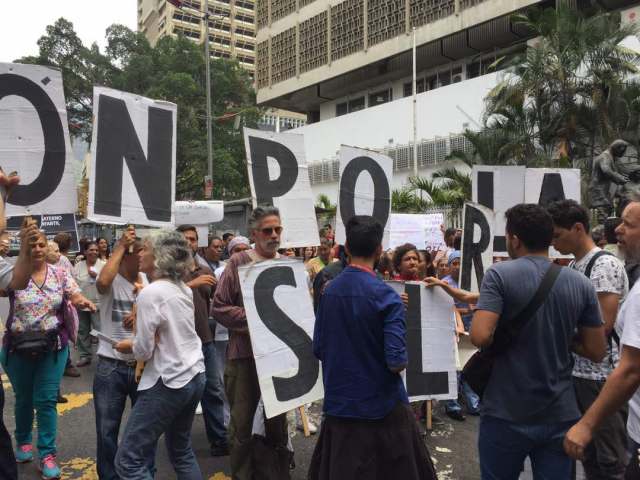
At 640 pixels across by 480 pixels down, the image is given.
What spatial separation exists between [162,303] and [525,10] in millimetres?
22826

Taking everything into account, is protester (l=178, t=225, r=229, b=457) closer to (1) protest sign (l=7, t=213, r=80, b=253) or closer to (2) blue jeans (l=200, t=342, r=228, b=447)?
(2) blue jeans (l=200, t=342, r=228, b=447)

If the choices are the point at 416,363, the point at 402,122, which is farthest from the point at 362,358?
the point at 402,122

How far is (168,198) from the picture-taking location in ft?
13.6

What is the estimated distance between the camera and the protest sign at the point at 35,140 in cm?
359

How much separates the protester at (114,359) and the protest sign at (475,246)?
302 cm

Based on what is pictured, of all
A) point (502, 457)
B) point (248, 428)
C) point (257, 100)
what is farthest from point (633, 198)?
point (257, 100)

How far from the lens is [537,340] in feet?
8.87

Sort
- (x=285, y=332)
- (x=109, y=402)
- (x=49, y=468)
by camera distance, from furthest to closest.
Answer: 1. (x=49, y=468)
2. (x=285, y=332)
3. (x=109, y=402)

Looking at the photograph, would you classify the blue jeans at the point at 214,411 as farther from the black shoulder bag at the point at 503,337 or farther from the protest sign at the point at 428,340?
the black shoulder bag at the point at 503,337

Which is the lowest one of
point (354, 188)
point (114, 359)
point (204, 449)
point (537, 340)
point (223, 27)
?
point (204, 449)

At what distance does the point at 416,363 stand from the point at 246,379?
4.75 ft

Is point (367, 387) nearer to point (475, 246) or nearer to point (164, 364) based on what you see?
point (164, 364)

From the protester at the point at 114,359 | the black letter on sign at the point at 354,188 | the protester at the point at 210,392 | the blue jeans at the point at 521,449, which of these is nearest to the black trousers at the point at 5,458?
the protester at the point at 114,359

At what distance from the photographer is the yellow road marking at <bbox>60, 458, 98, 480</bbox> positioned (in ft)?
14.2
